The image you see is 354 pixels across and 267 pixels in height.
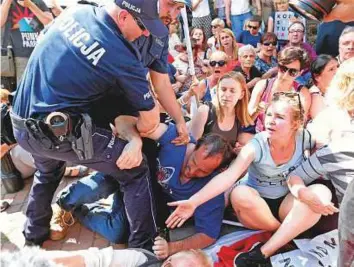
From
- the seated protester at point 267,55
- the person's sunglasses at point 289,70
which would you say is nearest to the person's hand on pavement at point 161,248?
the person's sunglasses at point 289,70

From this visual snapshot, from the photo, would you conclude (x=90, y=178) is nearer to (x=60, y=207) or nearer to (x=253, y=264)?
(x=60, y=207)

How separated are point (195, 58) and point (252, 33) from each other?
0.90 meters

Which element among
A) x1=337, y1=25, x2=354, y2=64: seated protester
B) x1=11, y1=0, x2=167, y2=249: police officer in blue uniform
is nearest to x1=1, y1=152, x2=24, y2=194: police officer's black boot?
x1=11, y1=0, x2=167, y2=249: police officer in blue uniform

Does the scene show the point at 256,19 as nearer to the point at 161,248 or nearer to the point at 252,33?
the point at 252,33

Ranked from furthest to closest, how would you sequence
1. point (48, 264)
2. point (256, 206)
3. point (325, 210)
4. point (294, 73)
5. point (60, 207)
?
point (294, 73), point (60, 207), point (256, 206), point (325, 210), point (48, 264)

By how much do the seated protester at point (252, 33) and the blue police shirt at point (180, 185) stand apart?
299cm

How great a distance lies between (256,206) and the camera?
223 cm

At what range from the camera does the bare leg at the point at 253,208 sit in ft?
7.34

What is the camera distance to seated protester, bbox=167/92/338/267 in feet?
7.16

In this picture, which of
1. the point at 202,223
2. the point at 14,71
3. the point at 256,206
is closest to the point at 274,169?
the point at 256,206

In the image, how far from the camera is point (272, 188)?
2375 millimetres

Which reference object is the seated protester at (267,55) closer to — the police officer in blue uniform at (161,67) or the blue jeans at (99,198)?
the police officer in blue uniform at (161,67)

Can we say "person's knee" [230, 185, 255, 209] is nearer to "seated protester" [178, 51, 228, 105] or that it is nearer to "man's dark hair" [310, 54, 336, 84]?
"seated protester" [178, 51, 228, 105]

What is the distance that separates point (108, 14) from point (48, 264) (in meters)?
1.16
